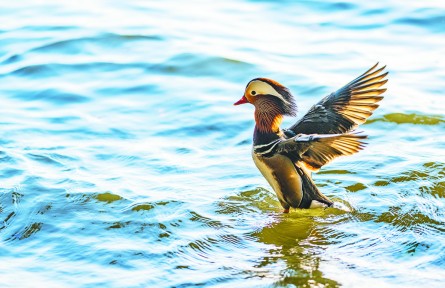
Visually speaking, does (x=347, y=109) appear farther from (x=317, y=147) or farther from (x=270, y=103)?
(x=317, y=147)

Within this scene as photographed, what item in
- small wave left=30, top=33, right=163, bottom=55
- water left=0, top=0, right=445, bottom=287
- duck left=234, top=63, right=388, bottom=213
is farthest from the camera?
small wave left=30, top=33, right=163, bottom=55

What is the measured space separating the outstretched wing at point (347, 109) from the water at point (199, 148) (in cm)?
66

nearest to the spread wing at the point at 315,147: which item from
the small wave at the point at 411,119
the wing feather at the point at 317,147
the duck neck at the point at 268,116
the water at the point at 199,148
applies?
the wing feather at the point at 317,147

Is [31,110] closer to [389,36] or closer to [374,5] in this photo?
[389,36]

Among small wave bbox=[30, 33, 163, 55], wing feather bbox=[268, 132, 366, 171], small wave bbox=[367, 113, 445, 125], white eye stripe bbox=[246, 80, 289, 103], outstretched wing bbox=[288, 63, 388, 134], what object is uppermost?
small wave bbox=[30, 33, 163, 55]

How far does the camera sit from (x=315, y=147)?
6348 millimetres

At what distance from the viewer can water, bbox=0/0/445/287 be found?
5.94 metres

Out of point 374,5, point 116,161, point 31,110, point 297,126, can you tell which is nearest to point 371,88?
point 297,126

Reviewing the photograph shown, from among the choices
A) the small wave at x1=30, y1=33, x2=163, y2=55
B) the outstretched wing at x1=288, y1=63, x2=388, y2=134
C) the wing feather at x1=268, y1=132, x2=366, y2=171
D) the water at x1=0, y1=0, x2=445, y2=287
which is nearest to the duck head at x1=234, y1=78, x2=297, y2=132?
the outstretched wing at x1=288, y1=63, x2=388, y2=134

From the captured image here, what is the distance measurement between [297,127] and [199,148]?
5.98 feet

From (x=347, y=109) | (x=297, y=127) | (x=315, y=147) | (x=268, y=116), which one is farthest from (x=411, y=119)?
(x=315, y=147)

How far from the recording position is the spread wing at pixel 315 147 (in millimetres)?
5980

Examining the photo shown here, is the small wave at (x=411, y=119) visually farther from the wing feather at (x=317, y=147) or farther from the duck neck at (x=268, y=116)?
the wing feather at (x=317, y=147)

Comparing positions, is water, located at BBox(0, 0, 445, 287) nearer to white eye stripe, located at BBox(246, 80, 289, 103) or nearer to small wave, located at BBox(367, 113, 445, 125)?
small wave, located at BBox(367, 113, 445, 125)
